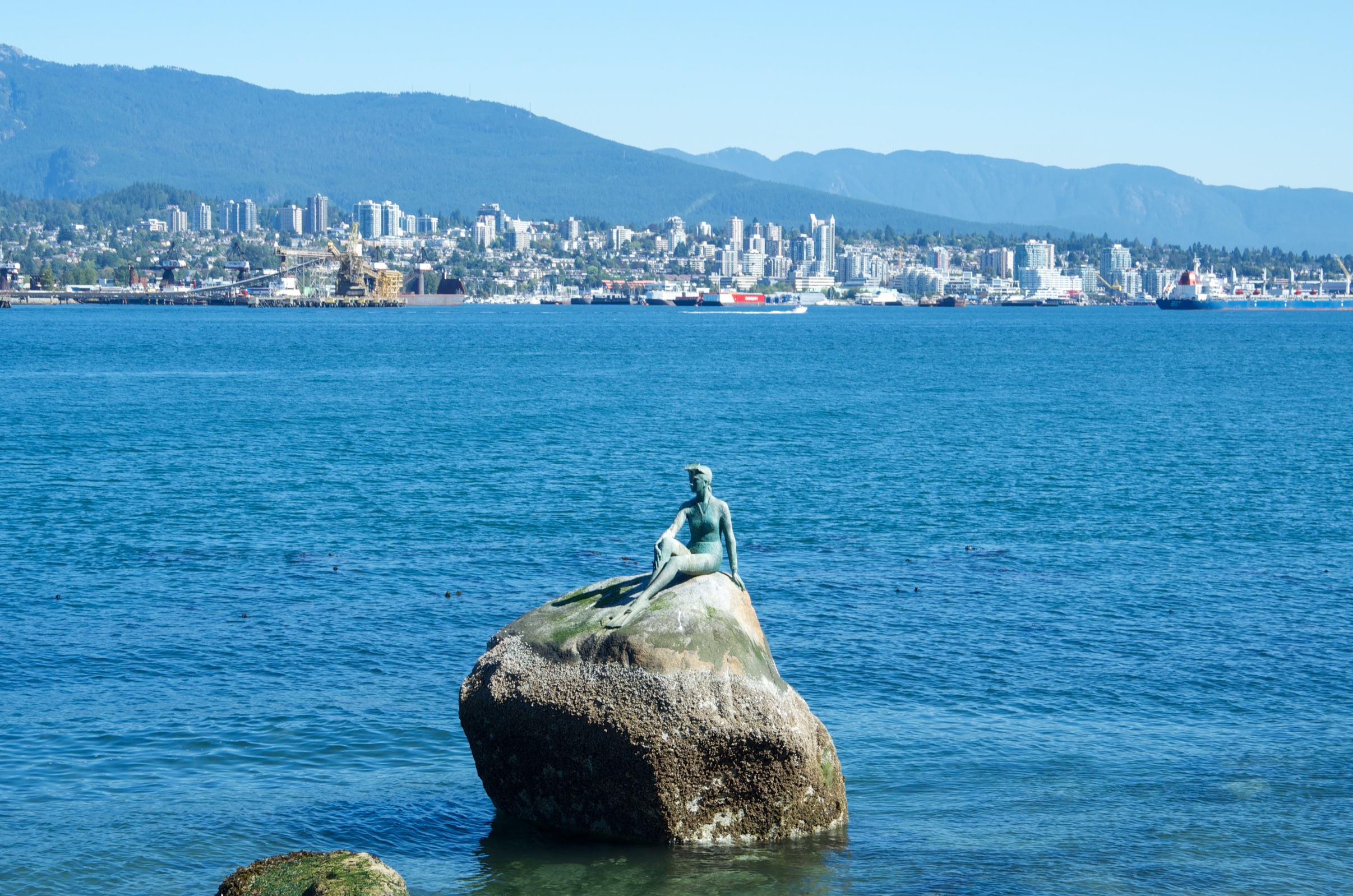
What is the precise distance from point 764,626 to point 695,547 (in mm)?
9129

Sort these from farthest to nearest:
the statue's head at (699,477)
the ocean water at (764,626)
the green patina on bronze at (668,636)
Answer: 1. the statue's head at (699,477)
2. the ocean water at (764,626)
3. the green patina on bronze at (668,636)

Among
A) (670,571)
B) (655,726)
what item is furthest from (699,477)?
(655,726)

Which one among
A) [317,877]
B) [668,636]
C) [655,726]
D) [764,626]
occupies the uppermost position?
[668,636]

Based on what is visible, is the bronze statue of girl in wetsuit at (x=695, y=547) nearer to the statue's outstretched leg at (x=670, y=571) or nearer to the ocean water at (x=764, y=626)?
the statue's outstretched leg at (x=670, y=571)

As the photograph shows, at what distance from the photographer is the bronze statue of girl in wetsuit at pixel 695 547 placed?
15422 mm

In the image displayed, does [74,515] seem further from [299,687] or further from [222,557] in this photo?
[299,687]

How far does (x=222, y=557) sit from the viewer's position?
31.7 meters

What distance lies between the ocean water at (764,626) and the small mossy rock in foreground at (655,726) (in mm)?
433

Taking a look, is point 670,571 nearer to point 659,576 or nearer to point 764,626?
point 659,576

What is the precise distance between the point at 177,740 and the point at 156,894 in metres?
4.81

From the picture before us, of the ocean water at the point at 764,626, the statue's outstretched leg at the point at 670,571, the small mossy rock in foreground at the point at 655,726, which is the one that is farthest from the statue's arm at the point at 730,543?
the ocean water at the point at 764,626

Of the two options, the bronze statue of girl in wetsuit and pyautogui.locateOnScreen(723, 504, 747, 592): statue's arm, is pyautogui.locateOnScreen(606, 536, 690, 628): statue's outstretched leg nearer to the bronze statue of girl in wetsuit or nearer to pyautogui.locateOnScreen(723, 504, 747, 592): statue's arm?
the bronze statue of girl in wetsuit

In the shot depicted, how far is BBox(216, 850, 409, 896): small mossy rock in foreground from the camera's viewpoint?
11.9 metres

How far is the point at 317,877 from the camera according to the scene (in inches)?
476
